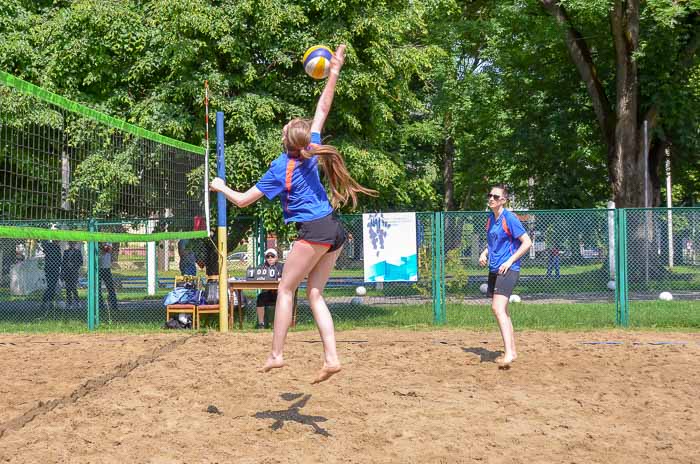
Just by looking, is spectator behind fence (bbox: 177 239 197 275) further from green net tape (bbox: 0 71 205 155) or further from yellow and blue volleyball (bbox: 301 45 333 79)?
yellow and blue volleyball (bbox: 301 45 333 79)

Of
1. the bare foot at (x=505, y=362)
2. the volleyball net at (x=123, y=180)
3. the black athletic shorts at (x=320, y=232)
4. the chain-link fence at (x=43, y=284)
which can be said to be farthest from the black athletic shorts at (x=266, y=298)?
the black athletic shorts at (x=320, y=232)

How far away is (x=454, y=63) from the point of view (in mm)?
26406

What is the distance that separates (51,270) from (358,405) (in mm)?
10962

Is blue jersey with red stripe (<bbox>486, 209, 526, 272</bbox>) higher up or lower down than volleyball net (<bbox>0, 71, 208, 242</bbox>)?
lower down

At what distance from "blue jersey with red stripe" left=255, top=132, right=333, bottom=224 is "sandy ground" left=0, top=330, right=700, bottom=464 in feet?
5.31

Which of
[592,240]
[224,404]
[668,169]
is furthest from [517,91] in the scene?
[224,404]

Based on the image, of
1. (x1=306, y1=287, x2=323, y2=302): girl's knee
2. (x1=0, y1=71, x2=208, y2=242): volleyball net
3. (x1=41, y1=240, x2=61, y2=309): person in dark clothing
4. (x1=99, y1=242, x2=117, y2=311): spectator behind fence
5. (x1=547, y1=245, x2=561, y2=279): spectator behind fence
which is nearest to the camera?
(x1=306, y1=287, x2=323, y2=302): girl's knee

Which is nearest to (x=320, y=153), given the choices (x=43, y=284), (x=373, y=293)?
(x=373, y=293)

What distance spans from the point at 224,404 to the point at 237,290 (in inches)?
246

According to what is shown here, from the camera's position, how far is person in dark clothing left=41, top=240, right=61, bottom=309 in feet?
51.2

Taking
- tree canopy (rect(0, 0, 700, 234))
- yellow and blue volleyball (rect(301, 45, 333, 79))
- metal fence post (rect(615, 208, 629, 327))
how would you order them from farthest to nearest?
1. tree canopy (rect(0, 0, 700, 234))
2. metal fence post (rect(615, 208, 629, 327))
3. yellow and blue volleyball (rect(301, 45, 333, 79))

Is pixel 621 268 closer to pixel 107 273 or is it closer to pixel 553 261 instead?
pixel 553 261

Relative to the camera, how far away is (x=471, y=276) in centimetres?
1473

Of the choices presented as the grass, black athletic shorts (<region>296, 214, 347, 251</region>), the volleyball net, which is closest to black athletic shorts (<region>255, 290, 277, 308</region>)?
the grass
